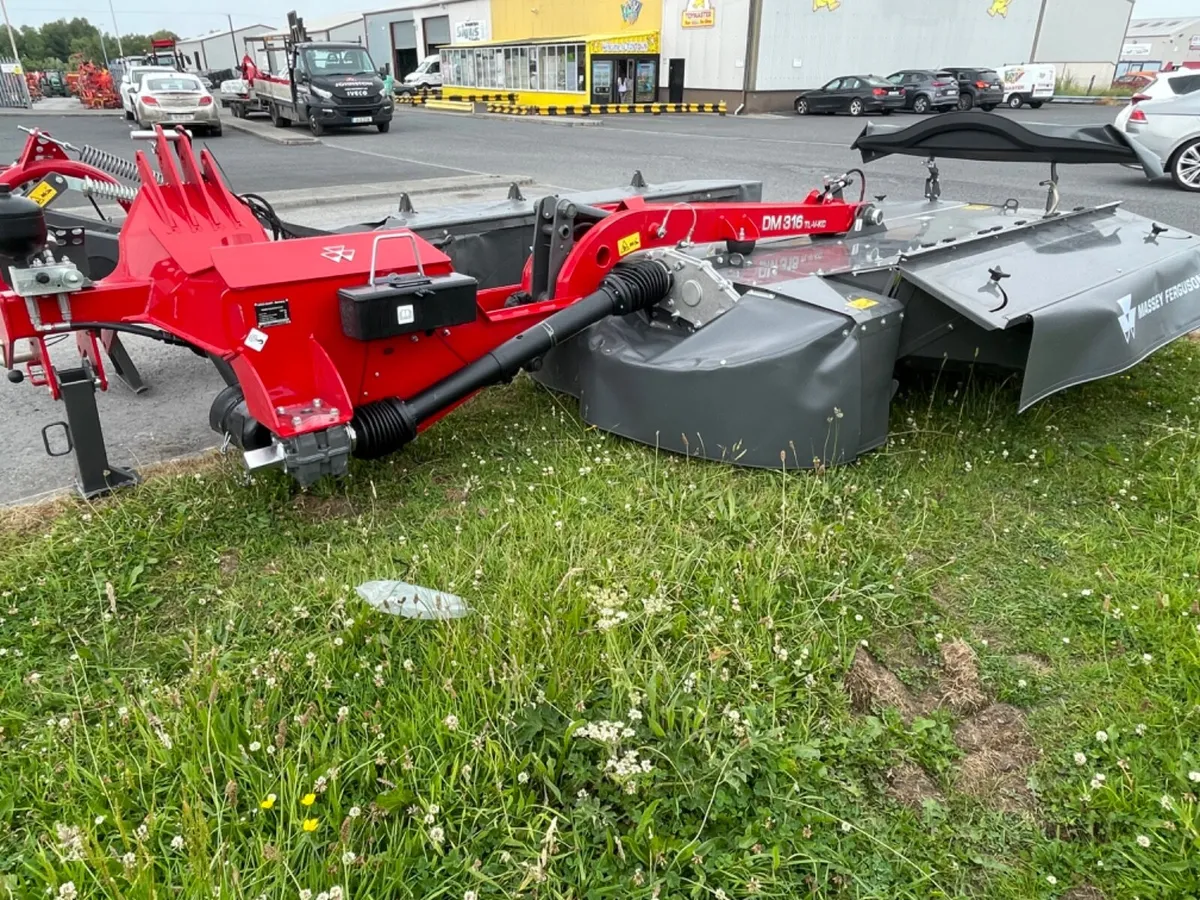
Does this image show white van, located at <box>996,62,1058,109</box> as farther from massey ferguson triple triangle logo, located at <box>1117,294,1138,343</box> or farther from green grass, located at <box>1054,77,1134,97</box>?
massey ferguson triple triangle logo, located at <box>1117,294,1138,343</box>

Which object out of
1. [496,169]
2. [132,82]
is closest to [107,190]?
[496,169]

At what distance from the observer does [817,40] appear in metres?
31.3

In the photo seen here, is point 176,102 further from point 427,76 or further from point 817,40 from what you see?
point 427,76

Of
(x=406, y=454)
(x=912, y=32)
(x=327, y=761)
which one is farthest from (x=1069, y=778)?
(x=912, y=32)

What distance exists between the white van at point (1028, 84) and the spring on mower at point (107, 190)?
3055 centimetres

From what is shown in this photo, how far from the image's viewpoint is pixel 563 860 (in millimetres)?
2080

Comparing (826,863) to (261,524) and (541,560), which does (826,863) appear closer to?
(541,560)

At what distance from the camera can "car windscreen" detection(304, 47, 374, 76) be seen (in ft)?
70.3

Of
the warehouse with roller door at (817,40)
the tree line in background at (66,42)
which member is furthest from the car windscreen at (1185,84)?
the tree line in background at (66,42)

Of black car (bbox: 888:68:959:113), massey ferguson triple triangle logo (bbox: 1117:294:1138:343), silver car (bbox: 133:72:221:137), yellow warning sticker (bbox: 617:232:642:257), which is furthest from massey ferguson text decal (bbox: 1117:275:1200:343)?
black car (bbox: 888:68:959:113)

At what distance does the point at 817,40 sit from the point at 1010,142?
2980 centimetres

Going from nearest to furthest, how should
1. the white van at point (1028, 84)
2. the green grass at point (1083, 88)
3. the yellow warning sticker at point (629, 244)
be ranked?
the yellow warning sticker at point (629, 244)
the white van at point (1028, 84)
the green grass at point (1083, 88)

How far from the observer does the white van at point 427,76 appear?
135 ft

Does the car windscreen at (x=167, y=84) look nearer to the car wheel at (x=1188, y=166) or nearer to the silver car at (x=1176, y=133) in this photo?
the silver car at (x=1176, y=133)
